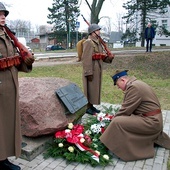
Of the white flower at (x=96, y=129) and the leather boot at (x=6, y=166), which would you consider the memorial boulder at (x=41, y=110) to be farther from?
the leather boot at (x=6, y=166)

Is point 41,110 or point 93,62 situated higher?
point 93,62

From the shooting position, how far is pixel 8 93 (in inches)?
111

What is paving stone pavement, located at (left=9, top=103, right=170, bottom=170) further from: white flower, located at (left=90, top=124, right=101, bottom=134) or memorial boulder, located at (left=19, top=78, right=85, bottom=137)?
white flower, located at (left=90, top=124, right=101, bottom=134)

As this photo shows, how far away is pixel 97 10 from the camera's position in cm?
1555

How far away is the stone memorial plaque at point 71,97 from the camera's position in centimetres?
414

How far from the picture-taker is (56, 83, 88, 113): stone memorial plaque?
13.6 feet

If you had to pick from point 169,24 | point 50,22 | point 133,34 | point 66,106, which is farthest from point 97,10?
point 169,24

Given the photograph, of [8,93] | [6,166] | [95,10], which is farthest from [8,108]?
[95,10]

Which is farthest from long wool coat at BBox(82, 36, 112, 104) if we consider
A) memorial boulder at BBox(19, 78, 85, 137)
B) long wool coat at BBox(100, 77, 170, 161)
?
long wool coat at BBox(100, 77, 170, 161)

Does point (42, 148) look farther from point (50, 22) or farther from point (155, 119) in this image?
point (50, 22)

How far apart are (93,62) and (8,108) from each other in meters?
2.54

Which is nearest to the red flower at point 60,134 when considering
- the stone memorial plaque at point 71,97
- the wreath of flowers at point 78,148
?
the wreath of flowers at point 78,148

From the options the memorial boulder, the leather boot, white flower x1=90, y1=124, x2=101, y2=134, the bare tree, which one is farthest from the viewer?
the bare tree

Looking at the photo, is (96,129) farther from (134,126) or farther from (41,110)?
(41,110)
